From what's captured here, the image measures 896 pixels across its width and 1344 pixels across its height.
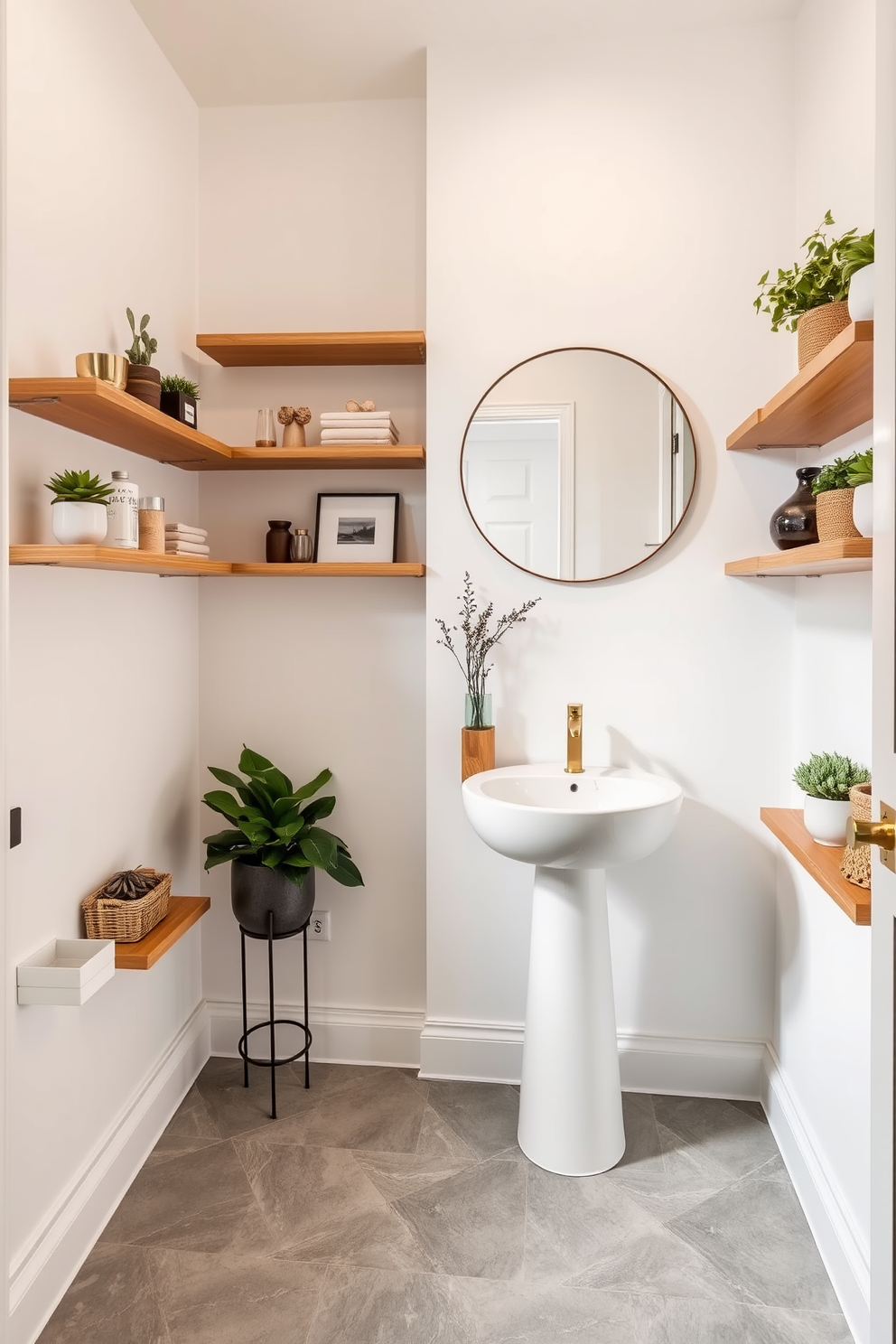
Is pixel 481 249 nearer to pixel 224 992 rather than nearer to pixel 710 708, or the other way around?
pixel 710 708

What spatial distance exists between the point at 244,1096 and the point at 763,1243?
131 cm

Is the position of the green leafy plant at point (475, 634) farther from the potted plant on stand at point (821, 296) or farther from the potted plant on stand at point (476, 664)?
the potted plant on stand at point (821, 296)

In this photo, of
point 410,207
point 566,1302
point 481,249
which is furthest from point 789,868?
point 410,207

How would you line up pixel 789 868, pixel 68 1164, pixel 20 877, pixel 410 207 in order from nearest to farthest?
1. pixel 20 877
2. pixel 68 1164
3. pixel 789 868
4. pixel 410 207

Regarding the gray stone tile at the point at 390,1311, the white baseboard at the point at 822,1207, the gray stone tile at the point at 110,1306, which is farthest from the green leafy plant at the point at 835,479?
the gray stone tile at the point at 110,1306

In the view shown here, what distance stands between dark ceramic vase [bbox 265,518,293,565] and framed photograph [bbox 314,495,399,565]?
0.37ft

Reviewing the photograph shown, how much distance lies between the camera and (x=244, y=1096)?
2.29 meters

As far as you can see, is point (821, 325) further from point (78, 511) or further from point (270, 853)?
point (270, 853)

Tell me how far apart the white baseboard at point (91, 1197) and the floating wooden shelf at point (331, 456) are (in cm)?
157

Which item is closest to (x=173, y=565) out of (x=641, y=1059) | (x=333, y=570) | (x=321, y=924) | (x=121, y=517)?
(x=121, y=517)

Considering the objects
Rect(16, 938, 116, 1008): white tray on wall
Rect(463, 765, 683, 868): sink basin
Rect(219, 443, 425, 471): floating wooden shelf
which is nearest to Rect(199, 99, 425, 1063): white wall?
Rect(219, 443, 425, 471): floating wooden shelf

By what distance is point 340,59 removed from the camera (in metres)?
2.24

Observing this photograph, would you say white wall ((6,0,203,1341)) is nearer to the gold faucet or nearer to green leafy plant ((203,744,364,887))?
green leafy plant ((203,744,364,887))

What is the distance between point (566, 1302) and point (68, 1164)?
39.6 inches
